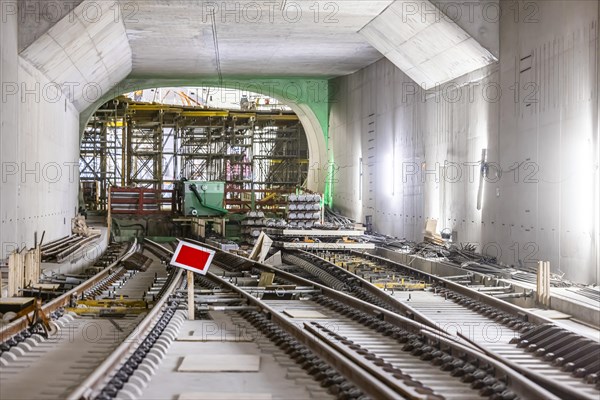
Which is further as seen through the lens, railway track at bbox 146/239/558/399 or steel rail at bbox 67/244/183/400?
railway track at bbox 146/239/558/399

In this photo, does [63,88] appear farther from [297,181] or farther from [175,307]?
[297,181]

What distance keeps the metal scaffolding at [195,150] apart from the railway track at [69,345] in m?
22.9

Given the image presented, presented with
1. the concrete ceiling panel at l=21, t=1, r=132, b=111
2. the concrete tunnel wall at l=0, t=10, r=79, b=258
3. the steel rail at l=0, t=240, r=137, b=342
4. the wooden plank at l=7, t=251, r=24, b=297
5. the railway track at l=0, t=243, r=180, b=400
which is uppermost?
the concrete ceiling panel at l=21, t=1, r=132, b=111

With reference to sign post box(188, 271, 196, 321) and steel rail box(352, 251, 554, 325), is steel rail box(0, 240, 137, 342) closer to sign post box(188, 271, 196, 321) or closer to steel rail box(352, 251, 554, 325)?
sign post box(188, 271, 196, 321)

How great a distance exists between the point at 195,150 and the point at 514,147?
80.9 feet

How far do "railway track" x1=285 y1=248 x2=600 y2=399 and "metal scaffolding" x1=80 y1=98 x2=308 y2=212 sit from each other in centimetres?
2148

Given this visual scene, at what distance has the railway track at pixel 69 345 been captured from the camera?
5375mm

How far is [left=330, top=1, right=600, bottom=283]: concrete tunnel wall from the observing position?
11844mm

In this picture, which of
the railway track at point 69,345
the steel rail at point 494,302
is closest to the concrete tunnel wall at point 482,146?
the steel rail at point 494,302

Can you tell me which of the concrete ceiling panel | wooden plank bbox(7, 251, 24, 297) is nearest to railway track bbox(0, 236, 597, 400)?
wooden plank bbox(7, 251, 24, 297)

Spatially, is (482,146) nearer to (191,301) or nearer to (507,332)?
(507,332)


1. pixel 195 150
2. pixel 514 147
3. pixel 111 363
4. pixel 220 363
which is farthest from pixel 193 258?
pixel 195 150

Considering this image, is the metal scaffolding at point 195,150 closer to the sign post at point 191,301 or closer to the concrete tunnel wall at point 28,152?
the concrete tunnel wall at point 28,152

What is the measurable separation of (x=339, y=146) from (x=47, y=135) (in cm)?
1220
